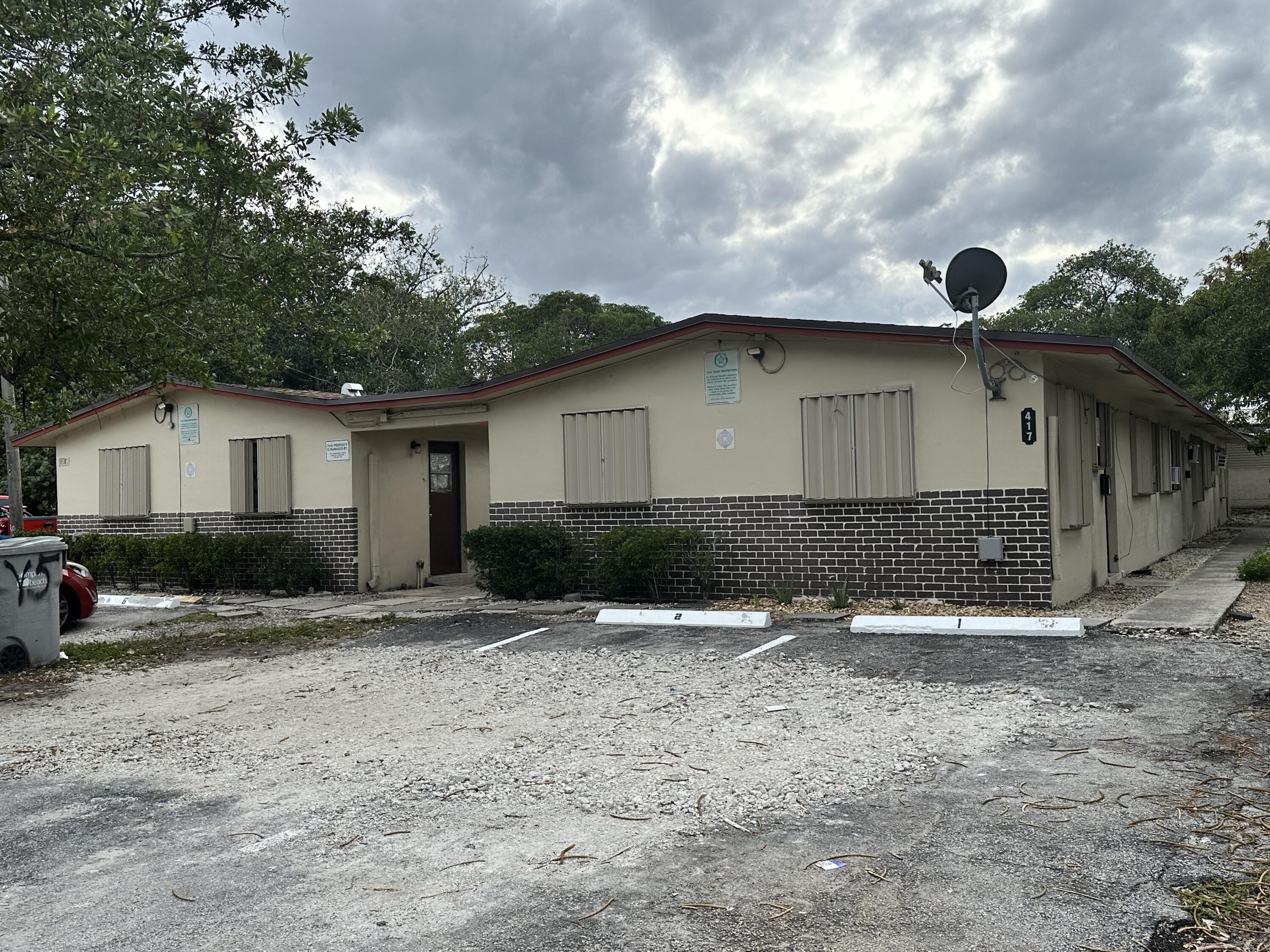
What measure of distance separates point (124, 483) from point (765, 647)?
1215cm

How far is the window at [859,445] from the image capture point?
10141mm

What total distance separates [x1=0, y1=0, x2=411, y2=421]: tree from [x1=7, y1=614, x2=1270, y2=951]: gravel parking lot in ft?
10.1

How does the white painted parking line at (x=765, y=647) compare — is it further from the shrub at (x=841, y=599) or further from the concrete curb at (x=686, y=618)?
the shrub at (x=841, y=599)

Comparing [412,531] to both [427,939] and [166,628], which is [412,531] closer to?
[166,628]

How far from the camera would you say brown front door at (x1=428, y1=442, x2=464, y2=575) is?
15.2 meters

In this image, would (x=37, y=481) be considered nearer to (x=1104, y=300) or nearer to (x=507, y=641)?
(x=507, y=641)

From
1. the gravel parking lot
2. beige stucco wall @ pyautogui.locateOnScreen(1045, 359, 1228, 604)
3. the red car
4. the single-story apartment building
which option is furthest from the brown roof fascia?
the red car

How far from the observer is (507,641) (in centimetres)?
934

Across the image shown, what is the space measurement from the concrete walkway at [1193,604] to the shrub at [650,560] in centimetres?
420

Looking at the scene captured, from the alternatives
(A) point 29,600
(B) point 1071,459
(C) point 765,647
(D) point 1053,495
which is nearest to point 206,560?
(A) point 29,600

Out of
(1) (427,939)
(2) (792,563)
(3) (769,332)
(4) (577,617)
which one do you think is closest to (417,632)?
(4) (577,617)

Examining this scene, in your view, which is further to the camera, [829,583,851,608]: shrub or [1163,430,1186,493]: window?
[1163,430,1186,493]: window

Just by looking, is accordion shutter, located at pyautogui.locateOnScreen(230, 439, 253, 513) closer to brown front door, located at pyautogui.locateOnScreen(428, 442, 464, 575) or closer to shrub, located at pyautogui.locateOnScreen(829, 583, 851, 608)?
brown front door, located at pyautogui.locateOnScreen(428, 442, 464, 575)

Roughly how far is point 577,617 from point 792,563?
2.33 meters
